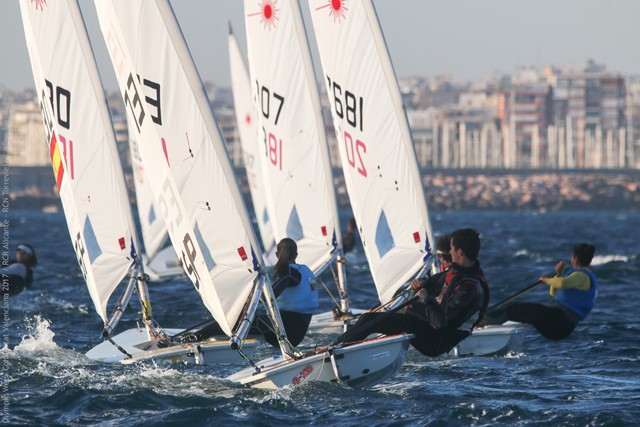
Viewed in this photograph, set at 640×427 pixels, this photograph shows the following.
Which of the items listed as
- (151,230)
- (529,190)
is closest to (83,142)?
(151,230)

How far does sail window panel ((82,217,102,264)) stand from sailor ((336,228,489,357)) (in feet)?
11.6

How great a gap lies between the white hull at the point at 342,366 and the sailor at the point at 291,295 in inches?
39.0

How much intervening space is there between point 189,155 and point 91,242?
2843 millimetres

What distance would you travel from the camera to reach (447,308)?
32.0 ft

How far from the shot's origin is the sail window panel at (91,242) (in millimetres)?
12570

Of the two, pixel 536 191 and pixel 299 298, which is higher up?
pixel 299 298

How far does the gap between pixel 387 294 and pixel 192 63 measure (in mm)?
4883

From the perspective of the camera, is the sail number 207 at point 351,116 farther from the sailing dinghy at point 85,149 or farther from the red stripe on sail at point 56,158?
the red stripe on sail at point 56,158

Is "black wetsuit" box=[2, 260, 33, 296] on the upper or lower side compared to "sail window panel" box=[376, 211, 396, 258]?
lower

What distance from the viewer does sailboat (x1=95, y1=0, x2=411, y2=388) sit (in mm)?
10000

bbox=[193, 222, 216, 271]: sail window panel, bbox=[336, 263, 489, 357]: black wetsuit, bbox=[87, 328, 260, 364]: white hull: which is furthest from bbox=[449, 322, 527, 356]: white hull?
bbox=[193, 222, 216, 271]: sail window panel

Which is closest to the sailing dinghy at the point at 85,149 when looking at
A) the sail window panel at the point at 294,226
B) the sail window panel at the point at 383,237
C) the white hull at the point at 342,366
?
the white hull at the point at 342,366

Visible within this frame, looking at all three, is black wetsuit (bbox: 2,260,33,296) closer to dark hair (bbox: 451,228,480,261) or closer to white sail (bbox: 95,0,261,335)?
white sail (bbox: 95,0,261,335)

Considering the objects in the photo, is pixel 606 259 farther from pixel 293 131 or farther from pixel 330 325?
pixel 330 325
